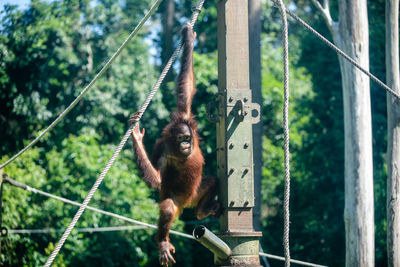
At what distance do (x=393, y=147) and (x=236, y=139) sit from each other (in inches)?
105

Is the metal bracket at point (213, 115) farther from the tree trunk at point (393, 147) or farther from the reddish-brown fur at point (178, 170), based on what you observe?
the tree trunk at point (393, 147)

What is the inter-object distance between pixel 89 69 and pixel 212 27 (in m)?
2.98

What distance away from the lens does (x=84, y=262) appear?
776 cm

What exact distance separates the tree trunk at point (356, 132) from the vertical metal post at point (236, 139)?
2.39m

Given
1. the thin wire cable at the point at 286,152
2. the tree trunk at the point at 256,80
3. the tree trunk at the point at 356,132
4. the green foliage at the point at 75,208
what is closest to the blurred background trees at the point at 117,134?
the green foliage at the point at 75,208

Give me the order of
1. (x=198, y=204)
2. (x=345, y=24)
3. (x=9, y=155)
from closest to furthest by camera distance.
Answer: (x=198, y=204)
(x=345, y=24)
(x=9, y=155)

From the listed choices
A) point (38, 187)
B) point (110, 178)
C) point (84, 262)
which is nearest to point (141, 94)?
point (110, 178)

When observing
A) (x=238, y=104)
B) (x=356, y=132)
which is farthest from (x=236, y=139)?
(x=356, y=132)

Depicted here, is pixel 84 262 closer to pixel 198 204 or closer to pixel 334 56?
pixel 198 204

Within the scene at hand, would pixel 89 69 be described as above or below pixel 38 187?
→ above

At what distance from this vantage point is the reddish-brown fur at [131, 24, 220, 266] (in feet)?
14.5

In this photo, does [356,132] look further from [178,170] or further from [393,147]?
[178,170]

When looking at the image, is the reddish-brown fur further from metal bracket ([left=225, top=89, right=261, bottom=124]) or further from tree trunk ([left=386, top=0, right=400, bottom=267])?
tree trunk ([left=386, top=0, right=400, bottom=267])

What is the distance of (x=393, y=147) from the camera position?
5293 mm
